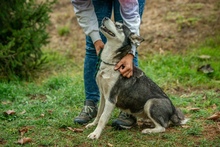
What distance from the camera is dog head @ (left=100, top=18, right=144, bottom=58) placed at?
4.08m

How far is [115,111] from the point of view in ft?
17.4

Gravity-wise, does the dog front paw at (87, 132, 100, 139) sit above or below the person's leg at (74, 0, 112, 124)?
below

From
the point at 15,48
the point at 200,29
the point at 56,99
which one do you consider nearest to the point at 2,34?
the point at 15,48

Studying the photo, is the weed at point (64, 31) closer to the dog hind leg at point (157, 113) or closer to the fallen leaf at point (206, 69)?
the fallen leaf at point (206, 69)

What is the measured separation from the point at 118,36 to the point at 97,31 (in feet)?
1.59

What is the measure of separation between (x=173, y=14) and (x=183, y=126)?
4.74 metres

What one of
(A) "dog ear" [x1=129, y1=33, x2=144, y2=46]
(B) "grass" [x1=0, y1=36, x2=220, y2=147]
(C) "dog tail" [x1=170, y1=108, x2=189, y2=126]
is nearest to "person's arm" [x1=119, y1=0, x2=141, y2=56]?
(A) "dog ear" [x1=129, y1=33, x2=144, y2=46]

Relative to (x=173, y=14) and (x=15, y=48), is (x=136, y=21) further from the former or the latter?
(x=173, y=14)

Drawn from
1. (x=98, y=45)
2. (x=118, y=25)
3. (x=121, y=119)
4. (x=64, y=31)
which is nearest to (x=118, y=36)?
(x=118, y=25)

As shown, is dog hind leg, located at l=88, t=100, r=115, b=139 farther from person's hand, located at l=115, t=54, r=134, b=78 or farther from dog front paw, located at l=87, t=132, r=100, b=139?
person's hand, located at l=115, t=54, r=134, b=78

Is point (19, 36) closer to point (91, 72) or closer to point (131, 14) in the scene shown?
point (91, 72)

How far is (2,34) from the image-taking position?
6949mm

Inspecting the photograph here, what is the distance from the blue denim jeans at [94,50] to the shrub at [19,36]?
90.2 inches

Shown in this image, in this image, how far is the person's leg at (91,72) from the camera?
463cm
